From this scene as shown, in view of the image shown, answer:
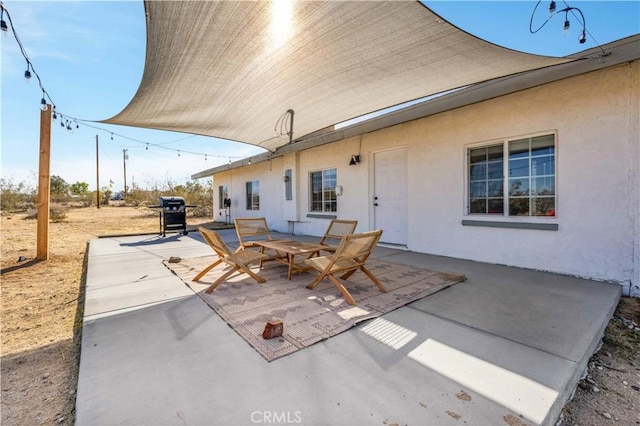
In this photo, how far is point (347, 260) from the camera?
3295 millimetres

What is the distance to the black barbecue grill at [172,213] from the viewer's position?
8453 mm

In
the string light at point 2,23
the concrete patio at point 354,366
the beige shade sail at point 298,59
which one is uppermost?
the string light at point 2,23

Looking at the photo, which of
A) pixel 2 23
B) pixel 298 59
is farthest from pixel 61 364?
pixel 2 23

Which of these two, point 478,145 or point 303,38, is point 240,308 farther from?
point 478,145

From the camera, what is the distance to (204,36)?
283 centimetres

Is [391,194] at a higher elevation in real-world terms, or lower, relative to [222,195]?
lower

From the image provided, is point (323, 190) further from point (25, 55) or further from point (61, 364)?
point (61, 364)

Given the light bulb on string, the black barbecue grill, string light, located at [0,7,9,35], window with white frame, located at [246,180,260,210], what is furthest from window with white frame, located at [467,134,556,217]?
window with white frame, located at [246,180,260,210]

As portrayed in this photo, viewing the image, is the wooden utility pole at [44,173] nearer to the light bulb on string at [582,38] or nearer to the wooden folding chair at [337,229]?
the wooden folding chair at [337,229]

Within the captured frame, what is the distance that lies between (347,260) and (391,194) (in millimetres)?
Answer: 3555

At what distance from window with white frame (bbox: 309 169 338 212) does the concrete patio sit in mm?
5033

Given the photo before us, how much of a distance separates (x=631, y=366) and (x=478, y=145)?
3.72 m

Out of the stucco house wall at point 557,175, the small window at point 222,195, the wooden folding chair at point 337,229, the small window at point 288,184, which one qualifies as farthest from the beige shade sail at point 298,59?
the small window at point 222,195

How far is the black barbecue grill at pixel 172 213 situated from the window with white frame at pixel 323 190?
402cm
